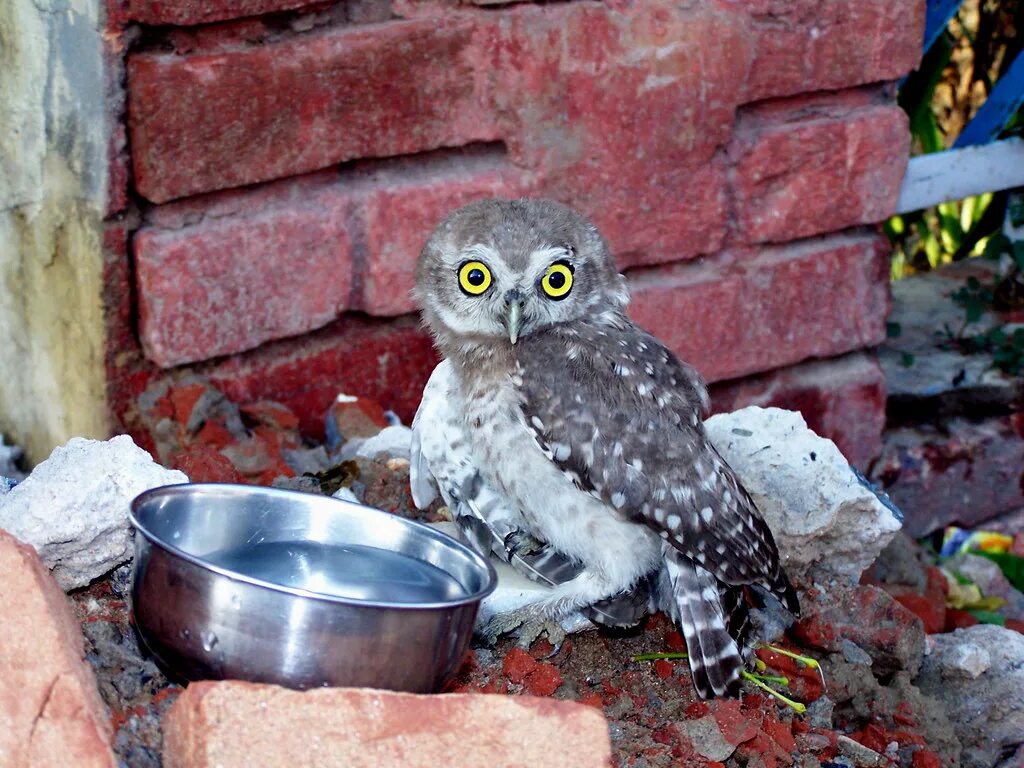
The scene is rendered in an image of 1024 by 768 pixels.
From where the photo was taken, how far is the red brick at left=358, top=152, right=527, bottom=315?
3.25m

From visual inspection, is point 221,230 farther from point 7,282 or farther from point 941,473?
point 941,473

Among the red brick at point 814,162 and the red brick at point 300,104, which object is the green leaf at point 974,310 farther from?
the red brick at point 300,104

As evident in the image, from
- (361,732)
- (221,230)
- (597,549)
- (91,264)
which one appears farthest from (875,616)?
(91,264)

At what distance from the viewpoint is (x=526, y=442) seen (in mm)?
2771

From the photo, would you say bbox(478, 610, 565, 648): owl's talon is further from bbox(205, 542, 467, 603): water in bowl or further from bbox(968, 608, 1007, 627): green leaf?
bbox(968, 608, 1007, 627): green leaf

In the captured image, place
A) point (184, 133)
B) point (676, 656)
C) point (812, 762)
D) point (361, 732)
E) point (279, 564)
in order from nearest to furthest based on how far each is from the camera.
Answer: point (361, 732) < point (279, 564) < point (812, 762) < point (676, 656) < point (184, 133)

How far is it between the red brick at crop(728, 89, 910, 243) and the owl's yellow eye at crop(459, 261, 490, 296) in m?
1.06

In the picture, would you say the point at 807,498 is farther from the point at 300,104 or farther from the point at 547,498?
the point at 300,104

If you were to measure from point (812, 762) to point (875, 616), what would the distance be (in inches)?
19.8

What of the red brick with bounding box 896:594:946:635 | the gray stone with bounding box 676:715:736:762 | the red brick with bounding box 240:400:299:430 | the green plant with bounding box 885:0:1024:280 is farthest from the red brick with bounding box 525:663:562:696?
the green plant with bounding box 885:0:1024:280

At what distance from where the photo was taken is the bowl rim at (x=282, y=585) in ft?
6.41

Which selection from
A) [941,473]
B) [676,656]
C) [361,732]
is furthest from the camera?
[941,473]

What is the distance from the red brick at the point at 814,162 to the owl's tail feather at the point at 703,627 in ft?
→ 4.22

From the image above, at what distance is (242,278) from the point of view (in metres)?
3.14
